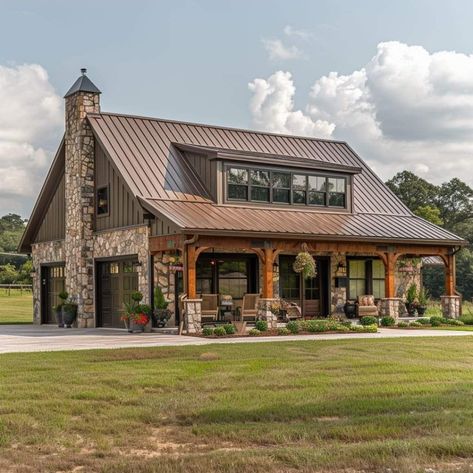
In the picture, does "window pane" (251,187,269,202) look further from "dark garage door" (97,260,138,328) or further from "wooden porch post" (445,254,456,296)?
"wooden porch post" (445,254,456,296)

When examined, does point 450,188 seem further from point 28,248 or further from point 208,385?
point 208,385

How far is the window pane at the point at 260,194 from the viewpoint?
82.7 feet

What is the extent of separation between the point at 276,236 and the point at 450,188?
4019cm

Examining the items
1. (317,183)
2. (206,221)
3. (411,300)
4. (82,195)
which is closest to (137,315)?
(206,221)

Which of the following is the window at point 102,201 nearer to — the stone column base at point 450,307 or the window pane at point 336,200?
the window pane at point 336,200

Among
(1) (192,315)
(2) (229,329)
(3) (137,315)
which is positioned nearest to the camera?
(2) (229,329)

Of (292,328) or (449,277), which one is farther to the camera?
(449,277)

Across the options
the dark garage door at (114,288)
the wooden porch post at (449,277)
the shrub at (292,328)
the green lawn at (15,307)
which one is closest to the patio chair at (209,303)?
the dark garage door at (114,288)

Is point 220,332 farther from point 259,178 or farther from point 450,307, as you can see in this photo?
point 450,307

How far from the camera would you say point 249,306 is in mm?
23172

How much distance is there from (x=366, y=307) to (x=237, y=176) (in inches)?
226

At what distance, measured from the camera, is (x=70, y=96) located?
26.4 meters

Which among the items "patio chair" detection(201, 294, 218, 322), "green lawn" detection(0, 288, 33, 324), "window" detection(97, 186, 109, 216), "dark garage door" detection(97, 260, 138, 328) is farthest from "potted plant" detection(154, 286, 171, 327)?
"green lawn" detection(0, 288, 33, 324)

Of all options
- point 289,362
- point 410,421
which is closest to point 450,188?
point 289,362
